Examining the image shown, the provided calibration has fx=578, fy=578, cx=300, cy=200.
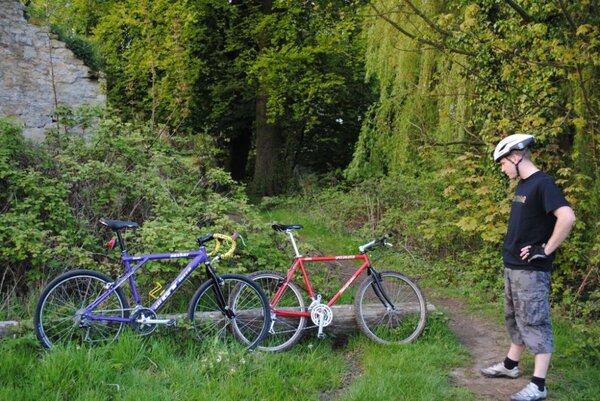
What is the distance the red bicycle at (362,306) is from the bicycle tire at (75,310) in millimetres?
1189

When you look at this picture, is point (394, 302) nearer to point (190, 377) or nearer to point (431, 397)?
point (431, 397)

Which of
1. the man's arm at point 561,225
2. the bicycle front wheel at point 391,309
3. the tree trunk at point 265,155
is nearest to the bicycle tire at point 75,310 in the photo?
the bicycle front wheel at point 391,309

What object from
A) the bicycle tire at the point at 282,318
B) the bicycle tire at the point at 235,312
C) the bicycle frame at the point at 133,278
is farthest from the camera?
the bicycle tire at the point at 282,318

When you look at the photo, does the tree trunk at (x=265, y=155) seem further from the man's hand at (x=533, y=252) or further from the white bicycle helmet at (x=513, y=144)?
the man's hand at (x=533, y=252)

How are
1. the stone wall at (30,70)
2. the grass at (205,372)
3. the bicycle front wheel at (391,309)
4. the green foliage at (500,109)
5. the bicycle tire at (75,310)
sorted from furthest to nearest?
the stone wall at (30,70)
the green foliage at (500,109)
the bicycle front wheel at (391,309)
the bicycle tire at (75,310)
the grass at (205,372)

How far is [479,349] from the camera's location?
17.3ft

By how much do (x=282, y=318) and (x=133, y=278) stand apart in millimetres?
1321

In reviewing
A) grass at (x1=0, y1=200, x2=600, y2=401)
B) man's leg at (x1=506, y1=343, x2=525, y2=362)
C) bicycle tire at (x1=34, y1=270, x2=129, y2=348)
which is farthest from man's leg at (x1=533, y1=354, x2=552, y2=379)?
bicycle tire at (x1=34, y1=270, x2=129, y2=348)

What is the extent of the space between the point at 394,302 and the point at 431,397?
135 centimetres

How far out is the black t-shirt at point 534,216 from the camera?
4.06 meters

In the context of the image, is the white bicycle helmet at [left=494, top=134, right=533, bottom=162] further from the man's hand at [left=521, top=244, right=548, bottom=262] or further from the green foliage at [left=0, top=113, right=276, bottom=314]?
the green foliage at [left=0, top=113, right=276, bottom=314]

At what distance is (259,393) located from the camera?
13.0 ft

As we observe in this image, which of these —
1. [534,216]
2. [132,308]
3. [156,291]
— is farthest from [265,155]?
[534,216]

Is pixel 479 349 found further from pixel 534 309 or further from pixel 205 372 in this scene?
pixel 205 372
